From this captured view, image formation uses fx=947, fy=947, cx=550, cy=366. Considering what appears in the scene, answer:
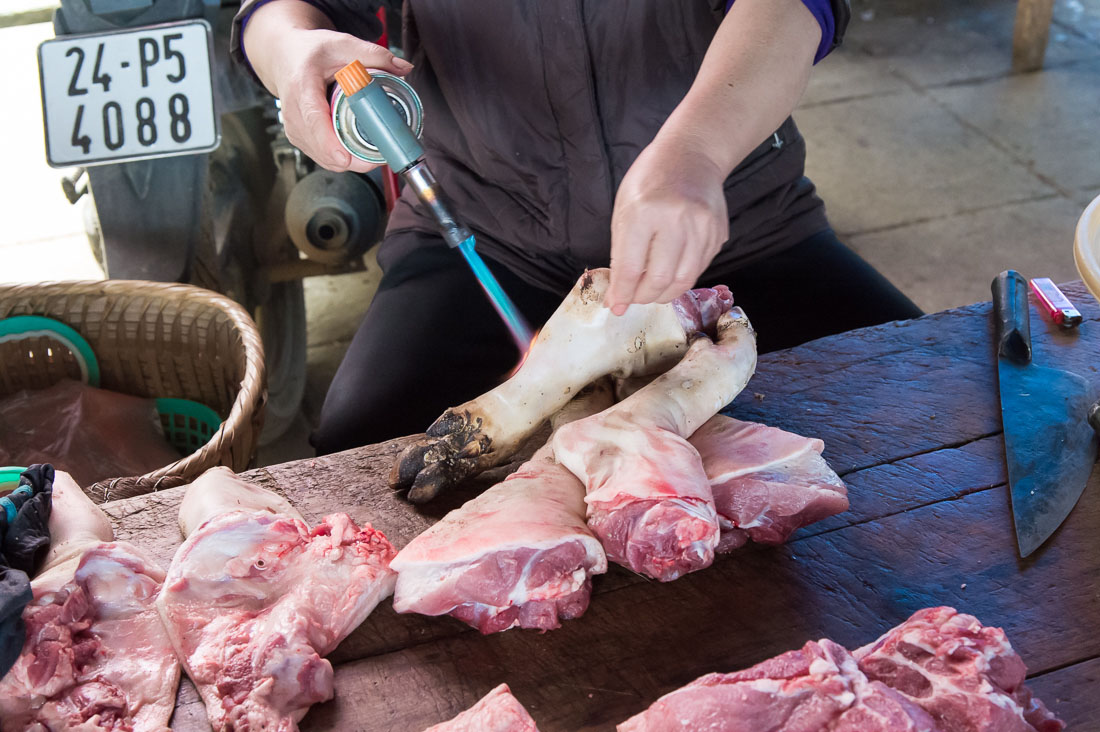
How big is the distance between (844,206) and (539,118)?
2.72 metres

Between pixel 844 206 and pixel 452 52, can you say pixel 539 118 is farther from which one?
pixel 844 206

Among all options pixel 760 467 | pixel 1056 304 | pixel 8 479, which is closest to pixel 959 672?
pixel 760 467

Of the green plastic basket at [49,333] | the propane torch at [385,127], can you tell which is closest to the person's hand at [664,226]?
the propane torch at [385,127]

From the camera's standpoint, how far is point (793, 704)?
109 centimetres

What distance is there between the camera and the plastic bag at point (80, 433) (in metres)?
2.15

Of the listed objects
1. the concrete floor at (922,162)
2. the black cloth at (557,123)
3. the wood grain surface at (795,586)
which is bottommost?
the concrete floor at (922,162)

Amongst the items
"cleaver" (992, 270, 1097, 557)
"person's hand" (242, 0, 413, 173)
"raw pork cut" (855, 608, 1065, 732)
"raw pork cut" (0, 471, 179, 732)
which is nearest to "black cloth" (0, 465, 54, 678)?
"raw pork cut" (0, 471, 179, 732)

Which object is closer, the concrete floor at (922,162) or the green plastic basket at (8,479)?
the green plastic basket at (8,479)

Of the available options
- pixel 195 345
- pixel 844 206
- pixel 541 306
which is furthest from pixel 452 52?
pixel 844 206

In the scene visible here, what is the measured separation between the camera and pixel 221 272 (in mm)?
2748

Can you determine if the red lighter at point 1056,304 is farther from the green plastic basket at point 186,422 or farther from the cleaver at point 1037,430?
the green plastic basket at point 186,422

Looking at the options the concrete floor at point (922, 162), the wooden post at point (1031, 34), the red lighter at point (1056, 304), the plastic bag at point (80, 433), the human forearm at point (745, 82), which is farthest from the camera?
the wooden post at point (1031, 34)

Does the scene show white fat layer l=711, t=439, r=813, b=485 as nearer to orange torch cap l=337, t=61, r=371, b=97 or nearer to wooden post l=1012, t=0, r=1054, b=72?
orange torch cap l=337, t=61, r=371, b=97

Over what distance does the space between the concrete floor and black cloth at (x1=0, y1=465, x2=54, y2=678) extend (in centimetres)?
165
